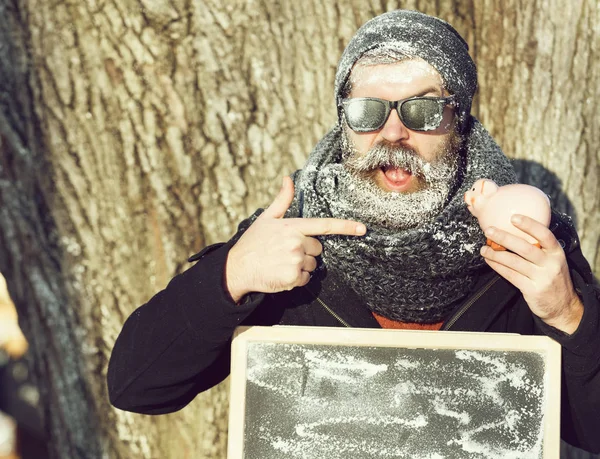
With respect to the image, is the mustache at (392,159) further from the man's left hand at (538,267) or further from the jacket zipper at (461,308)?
the man's left hand at (538,267)

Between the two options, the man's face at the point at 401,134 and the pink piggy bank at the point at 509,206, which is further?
the man's face at the point at 401,134

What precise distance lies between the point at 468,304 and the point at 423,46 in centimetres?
82

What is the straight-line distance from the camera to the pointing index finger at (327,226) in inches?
79.8

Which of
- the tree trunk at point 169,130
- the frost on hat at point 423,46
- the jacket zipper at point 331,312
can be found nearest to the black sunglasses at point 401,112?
the frost on hat at point 423,46

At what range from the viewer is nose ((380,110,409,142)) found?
96.2 inches

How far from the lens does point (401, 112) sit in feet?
8.06

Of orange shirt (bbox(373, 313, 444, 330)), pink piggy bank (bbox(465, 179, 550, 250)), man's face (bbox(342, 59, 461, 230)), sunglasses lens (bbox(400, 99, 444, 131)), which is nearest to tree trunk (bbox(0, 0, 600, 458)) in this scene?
man's face (bbox(342, 59, 461, 230))

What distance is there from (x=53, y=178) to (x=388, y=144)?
5.01 ft

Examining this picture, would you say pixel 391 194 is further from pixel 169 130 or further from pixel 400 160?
pixel 169 130

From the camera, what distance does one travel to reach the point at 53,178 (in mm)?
3287

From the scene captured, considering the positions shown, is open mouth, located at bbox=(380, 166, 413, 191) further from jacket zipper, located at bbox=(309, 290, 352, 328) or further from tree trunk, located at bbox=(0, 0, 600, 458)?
tree trunk, located at bbox=(0, 0, 600, 458)

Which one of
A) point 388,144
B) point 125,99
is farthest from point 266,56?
point 388,144

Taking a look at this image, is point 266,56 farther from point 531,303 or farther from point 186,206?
point 531,303

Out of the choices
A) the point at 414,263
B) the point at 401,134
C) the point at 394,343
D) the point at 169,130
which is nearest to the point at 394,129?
the point at 401,134
